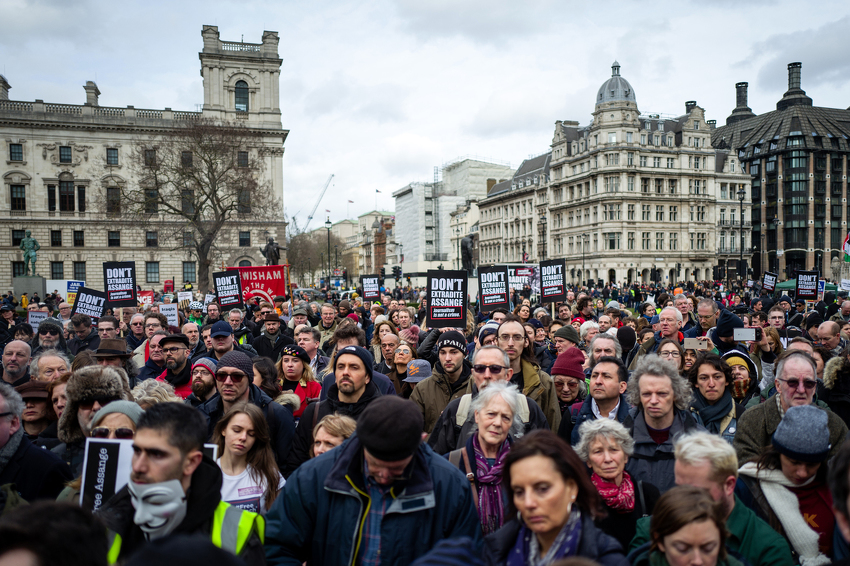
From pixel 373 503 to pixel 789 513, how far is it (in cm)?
226

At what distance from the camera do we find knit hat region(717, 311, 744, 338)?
7633 millimetres

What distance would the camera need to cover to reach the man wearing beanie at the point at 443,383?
5656 millimetres

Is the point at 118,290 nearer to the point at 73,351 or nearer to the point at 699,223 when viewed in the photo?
the point at 73,351

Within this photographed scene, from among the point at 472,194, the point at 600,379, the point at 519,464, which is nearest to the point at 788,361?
the point at 600,379

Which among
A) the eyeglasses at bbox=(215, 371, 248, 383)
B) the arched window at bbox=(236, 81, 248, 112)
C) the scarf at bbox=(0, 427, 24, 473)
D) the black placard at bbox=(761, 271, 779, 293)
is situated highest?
the arched window at bbox=(236, 81, 248, 112)

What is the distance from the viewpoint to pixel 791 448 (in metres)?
3.20

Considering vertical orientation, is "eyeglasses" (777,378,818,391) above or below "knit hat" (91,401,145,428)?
below

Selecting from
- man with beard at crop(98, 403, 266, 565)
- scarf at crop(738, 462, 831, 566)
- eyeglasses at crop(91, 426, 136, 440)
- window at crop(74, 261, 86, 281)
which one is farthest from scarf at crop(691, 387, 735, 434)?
window at crop(74, 261, 86, 281)

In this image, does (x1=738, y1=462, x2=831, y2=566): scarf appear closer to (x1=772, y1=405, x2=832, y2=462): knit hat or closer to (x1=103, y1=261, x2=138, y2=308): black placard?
(x1=772, y1=405, x2=832, y2=462): knit hat

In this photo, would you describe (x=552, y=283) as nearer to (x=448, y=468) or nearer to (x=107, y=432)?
(x=448, y=468)

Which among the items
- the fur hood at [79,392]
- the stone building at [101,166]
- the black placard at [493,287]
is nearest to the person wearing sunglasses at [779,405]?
the fur hood at [79,392]

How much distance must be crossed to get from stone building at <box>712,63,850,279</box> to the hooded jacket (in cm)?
8030

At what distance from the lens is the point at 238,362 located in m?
4.88

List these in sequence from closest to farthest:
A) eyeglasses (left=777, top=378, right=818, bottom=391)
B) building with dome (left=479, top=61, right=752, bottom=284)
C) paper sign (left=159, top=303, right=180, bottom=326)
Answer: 1. eyeglasses (left=777, top=378, right=818, bottom=391)
2. paper sign (left=159, top=303, right=180, bottom=326)
3. building with dome (left=479, top=61, right=752, bottom=284)
